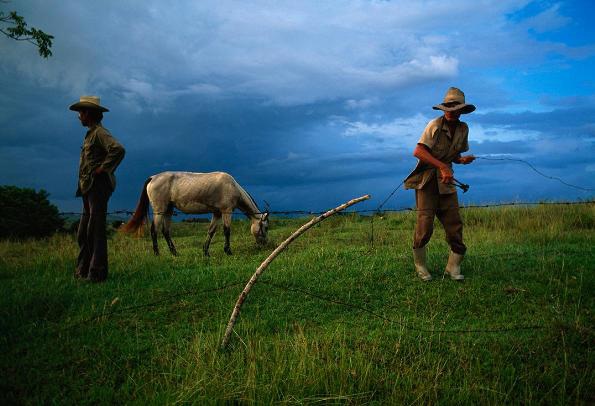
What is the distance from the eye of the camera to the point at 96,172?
→ 305 inches

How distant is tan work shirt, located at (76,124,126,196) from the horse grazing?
3423mm

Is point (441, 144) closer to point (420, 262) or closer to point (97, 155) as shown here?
point (420, 262)

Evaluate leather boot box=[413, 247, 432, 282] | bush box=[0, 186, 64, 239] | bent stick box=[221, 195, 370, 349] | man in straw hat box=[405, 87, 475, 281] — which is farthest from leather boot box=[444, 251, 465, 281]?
bush box=[0, 186, 64, 239]

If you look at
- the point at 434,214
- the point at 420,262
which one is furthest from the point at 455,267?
the point at 434,214

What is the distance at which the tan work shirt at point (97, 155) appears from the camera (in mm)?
7707

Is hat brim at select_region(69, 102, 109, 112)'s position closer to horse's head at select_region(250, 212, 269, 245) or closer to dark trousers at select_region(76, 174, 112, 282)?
dark trousers at select_region(76, 174, 112, 282)

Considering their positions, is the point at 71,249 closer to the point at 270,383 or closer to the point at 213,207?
the point at 213,207

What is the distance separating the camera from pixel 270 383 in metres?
4.02

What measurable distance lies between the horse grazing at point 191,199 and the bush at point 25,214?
181 inches

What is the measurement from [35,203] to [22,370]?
11.6 m

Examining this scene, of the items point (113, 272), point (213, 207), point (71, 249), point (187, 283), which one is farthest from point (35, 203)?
point (187, 283)

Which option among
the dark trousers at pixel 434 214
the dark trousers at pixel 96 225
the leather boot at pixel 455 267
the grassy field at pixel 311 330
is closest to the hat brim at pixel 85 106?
the dark trousers at pixel 96 225

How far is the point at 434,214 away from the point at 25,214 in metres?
12.5

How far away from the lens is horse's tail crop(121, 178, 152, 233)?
11227 mm
